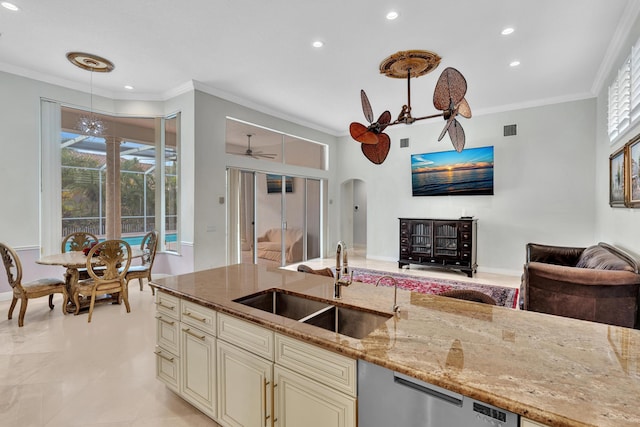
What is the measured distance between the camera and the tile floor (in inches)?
80.3

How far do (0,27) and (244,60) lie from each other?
2593 millimetres

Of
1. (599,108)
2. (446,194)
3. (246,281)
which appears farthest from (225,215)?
(599,108)

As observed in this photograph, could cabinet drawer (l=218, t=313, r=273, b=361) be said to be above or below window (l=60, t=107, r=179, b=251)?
below

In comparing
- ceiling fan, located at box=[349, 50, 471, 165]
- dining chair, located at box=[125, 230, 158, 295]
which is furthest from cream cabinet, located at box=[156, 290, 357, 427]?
dining chair, located at box=[125, 230, 158, 295]

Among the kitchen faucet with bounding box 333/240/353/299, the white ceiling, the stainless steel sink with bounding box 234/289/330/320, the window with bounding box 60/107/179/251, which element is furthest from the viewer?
the window with bounding box 60/107/179/251

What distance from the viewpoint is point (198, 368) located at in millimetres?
1863

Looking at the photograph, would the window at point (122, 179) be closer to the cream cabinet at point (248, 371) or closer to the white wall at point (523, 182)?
the cream cabinet at point (248, 371)

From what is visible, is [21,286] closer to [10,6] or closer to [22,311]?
[22,311]

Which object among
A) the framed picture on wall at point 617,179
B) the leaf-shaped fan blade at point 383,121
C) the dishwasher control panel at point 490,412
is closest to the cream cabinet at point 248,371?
the dishwasher control panel at point 490,412

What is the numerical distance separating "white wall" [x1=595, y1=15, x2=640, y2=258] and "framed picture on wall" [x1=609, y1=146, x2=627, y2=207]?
10 cm

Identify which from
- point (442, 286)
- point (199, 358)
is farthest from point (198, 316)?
point (442, 286)

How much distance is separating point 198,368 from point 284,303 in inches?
24.7

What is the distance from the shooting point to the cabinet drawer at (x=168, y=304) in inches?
78.5

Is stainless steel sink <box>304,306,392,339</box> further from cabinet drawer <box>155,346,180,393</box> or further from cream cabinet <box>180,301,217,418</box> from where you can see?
cabinet drawer <box>155,346,180,393</box>
